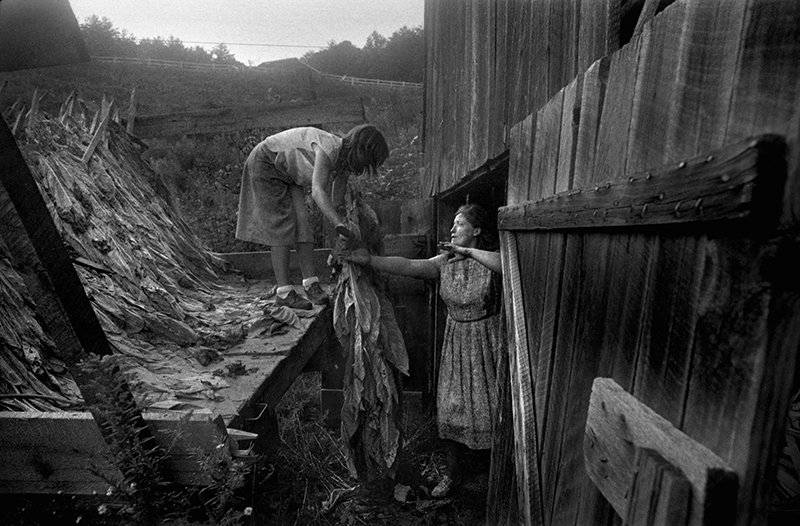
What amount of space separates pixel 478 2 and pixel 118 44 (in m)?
24.2

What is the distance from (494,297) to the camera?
2990mm

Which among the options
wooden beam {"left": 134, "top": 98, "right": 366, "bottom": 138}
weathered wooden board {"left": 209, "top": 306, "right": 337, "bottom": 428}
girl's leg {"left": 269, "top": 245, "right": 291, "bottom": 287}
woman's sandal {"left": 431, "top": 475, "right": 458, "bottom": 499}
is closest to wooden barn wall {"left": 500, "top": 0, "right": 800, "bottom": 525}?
weathered wooden board {"left": 209, "top": 306, "right": 337, "bottom": 428}

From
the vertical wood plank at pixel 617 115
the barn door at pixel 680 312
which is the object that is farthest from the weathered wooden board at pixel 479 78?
the vertical wood plank at pixel 617 115

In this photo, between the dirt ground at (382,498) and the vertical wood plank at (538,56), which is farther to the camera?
the dirt ground at (382,498)

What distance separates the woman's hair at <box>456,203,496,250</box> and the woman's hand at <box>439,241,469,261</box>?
0.72 ft

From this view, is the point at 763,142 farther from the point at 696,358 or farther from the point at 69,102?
the point at 69,102

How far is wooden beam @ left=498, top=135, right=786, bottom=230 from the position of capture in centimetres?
60

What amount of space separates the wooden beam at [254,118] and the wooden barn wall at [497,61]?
7.47 feet

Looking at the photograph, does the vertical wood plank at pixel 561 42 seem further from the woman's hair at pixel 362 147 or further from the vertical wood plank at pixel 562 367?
the woman's hair at pixel 362 147

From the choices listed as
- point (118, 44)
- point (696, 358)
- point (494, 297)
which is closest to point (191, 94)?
point (118, 44)

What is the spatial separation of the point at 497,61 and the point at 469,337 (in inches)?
66.7

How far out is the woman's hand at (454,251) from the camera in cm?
295

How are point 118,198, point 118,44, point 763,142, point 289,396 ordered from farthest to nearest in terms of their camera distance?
point 118,44 → point 289,396 → point 118,198 → point 763,142

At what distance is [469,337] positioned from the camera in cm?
303
